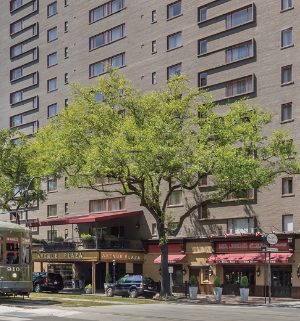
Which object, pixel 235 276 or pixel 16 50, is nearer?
pixel 235 276

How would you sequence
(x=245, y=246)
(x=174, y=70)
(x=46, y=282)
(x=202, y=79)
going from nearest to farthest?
(x=245, y=246)
(x=46, y=282)
(x=202, y=79)
(x=174, y=70)

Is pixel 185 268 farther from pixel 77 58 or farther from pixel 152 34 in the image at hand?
pixel 77 58

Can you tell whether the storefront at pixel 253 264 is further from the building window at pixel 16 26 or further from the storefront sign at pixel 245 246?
the building window at pixel 16 26

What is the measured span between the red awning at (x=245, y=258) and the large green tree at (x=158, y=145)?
8342 mm

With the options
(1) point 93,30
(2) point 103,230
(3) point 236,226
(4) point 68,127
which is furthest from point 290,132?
(1) point 93,30

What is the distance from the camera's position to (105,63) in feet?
227

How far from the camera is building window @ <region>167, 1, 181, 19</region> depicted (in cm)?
6256

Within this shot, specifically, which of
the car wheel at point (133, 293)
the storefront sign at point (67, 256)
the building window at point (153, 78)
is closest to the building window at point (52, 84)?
the building window at point (153, 78)

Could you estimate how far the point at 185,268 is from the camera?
58.3 metres

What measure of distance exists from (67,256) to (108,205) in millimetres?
7652

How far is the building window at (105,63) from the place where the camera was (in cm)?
6838

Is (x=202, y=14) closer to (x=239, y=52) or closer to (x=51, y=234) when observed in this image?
(x=239, y=52)

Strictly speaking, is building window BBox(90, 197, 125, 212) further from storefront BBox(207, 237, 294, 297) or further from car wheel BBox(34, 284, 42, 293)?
car wheel BBox(34, 284, 42, 293)


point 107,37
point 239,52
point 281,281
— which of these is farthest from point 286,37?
point 107,37
